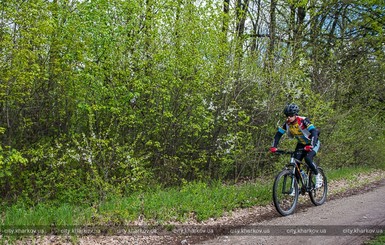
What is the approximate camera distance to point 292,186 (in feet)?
25.2

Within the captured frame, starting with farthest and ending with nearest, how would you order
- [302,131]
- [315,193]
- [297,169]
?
[315,193]
[302,131]
[297,169]

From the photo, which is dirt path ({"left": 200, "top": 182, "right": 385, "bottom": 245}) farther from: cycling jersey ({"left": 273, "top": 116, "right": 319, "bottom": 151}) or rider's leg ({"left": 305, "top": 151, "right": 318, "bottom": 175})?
cycling jersey ({"left": 273, "top": 116, "right": 319, "bottom": 151})

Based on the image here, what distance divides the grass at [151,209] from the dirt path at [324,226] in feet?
3.38

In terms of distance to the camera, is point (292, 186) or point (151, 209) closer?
point (151, 209)

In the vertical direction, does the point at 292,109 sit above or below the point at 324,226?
above

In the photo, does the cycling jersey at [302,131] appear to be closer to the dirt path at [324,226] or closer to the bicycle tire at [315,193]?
the bicycle tire at [315,193]

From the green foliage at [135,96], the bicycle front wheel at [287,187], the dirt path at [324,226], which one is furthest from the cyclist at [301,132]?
the green foliage at [135,96]

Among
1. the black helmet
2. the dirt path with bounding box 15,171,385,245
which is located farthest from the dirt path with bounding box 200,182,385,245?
the black helmet

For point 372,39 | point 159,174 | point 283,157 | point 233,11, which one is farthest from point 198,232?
point 372,39

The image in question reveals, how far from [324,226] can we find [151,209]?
3.09 metres

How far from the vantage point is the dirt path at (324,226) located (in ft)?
18.7

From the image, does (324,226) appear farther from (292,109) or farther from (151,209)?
(151,209)

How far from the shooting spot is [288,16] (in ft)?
43.8

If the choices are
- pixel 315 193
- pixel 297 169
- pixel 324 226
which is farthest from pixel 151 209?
pixel 315 193
